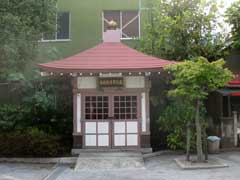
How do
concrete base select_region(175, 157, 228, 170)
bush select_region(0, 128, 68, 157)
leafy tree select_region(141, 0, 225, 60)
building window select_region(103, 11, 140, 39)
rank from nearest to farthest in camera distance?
Answer: concrete base select_region(175, 157, 228, 170) < bush select_region(0, 128, 68, 157) < leafy tree select_region(141, 0, 225, 60) < building window select_region(103, 11, 140, 39)

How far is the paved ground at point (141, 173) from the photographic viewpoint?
10234mm

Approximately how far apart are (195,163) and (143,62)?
14.2 feet

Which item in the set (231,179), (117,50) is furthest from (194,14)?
(231,179)

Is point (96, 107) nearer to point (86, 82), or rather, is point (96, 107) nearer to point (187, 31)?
point (86, 82)

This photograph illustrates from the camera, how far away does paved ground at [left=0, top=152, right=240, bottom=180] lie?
10.2 meters

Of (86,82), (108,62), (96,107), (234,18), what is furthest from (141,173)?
(234,18)

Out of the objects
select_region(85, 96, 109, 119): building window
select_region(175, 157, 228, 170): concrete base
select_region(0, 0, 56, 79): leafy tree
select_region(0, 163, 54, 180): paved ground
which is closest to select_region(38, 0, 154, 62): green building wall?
select_region(0, 0, 56, 79): leafy tree

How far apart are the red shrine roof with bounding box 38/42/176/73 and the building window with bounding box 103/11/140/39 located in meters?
4.87

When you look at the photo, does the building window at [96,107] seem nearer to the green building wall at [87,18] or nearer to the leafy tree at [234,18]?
the green building wall at [87,18]

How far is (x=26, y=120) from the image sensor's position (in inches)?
589

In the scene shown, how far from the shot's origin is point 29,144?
13.3 m

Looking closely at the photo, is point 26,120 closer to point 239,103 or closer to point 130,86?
point 130,86

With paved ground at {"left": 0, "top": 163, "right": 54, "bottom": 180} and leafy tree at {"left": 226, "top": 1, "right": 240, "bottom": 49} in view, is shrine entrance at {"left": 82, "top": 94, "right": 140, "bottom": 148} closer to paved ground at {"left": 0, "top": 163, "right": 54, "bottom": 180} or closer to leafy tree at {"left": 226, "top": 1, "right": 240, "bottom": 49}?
paved ground at {"left": 0, "top": 163, "right": 54, "bottom": 180}

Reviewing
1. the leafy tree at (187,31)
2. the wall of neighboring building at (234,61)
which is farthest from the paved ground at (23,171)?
the wall of neighboring building at (234,61)
